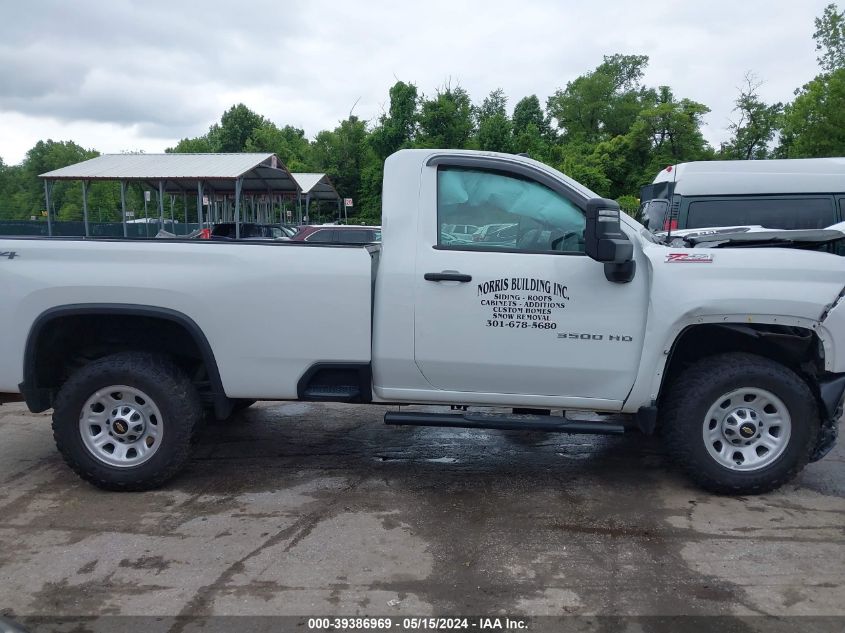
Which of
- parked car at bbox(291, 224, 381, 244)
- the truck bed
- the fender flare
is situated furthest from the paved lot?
parked car at bbox(291, 224, 381, 244)

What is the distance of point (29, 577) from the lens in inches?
137

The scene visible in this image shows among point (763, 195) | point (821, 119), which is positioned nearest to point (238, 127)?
point (821, 119)

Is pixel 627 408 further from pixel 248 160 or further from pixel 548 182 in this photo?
pixel 248 160

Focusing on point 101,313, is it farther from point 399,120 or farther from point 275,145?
point 275,145

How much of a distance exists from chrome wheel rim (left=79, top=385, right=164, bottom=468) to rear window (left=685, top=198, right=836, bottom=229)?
8334 mm

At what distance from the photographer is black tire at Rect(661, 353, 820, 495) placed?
4.32 metres

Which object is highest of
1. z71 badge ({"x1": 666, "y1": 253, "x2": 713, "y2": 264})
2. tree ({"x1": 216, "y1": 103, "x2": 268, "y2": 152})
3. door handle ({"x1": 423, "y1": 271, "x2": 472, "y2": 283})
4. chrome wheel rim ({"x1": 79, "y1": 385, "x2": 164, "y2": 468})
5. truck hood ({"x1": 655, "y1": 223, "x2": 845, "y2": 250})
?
tree ({"x1": 216, "y1": 103, "x2": 268, "y2": 152})

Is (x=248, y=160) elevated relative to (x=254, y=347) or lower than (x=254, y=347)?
elevated

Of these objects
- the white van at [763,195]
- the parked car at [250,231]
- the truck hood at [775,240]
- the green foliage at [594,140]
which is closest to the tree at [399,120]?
the green foliage at [594,140]

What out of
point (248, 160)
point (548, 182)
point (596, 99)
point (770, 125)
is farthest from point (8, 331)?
point (596, 99)

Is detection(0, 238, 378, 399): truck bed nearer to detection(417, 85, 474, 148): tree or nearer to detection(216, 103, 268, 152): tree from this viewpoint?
detection(417, 85, 474, 148): tree

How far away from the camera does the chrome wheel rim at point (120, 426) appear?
4.48 m

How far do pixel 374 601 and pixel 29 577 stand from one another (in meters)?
1.71

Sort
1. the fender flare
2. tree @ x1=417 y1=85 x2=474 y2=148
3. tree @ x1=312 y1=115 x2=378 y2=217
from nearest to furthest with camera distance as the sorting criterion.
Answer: the fender flare, tree @ x1=417 y1=85 x2=474 y2=148, tree @ x1=312 y1=115 x2=378 y2=217
